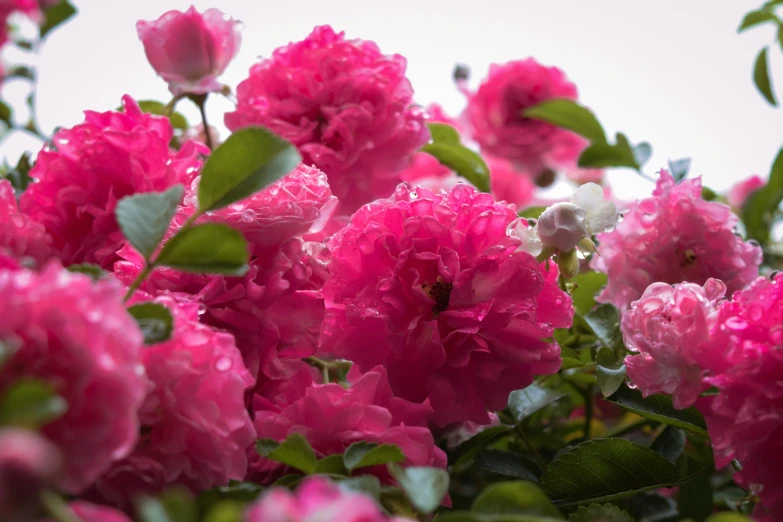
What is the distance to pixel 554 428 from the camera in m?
0.63

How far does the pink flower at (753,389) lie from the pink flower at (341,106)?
0.82ft

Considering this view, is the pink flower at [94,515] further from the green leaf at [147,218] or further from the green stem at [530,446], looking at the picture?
the green stem at [530,446]

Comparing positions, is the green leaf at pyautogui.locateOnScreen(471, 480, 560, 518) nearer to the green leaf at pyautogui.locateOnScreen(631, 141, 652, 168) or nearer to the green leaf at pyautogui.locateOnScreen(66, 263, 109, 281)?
the green leaf at pyautogui.locateOnScreen(66, 263, 109, 281)

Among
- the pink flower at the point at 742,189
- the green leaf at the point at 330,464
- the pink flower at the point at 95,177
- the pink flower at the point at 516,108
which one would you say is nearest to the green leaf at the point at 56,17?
the pink flower at the point at 95,177

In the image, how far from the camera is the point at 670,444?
502 millimetres

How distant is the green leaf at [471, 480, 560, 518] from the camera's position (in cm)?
26

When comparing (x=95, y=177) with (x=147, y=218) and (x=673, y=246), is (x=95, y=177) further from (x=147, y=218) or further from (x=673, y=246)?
(x=673, y=246)

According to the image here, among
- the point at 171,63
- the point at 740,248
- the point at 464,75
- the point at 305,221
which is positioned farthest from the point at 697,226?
the point at 464,75

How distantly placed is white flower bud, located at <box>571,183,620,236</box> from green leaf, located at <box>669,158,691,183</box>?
250mm

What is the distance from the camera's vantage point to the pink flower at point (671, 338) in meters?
0.36

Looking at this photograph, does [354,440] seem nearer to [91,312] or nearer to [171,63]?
[91,312]

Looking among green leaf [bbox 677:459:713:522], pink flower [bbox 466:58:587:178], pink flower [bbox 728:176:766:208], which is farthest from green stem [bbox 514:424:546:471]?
pink flower [bbox 728:176:766:208]

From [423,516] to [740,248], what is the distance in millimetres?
278

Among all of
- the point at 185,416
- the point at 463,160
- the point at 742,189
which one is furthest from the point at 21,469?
the point at 742,189
